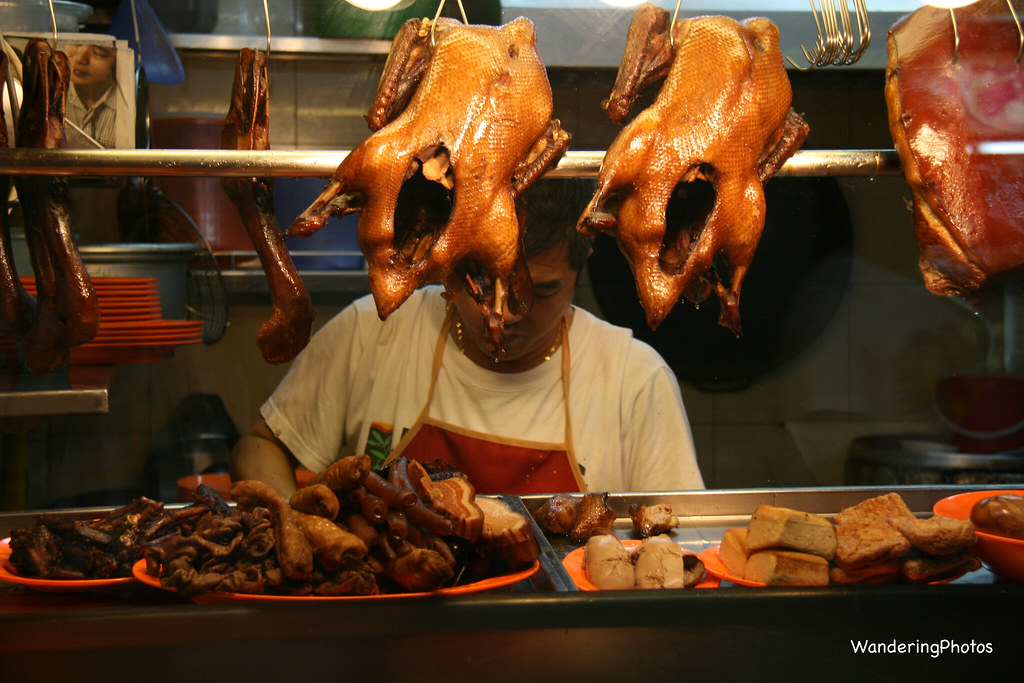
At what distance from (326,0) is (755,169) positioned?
1737 millimetres

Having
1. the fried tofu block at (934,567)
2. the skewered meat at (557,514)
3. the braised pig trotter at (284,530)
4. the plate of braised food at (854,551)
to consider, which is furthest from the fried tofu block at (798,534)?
the braised pig trotter at (284,530)

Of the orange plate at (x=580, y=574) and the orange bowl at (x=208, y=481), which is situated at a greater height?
the orange plate at (x=580, y=574)

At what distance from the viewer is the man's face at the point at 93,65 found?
179 cm

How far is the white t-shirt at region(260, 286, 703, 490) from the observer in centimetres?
252

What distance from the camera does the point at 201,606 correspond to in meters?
1.02

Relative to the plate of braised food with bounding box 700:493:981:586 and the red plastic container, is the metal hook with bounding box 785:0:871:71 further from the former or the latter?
the red plastic container

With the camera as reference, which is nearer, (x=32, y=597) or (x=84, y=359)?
(x=32, y=597)

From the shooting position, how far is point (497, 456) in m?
2.47

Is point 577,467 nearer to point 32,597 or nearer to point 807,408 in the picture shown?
point 807,408

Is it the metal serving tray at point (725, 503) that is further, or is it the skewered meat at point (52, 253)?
the metal serving tray at point (725, 503)

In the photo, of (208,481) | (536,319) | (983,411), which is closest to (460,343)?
(536,319)

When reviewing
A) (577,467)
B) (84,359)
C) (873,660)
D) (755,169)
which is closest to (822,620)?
(873,660)

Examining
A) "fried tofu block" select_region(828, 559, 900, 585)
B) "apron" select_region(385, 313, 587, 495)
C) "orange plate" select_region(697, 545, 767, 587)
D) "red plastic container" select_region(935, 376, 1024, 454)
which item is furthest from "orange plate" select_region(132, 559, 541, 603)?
"red plastic container" select_region(935, 376, 1024, 454)

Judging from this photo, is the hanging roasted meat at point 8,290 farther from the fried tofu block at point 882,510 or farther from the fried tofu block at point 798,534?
the fried tofu block at point 882,510
